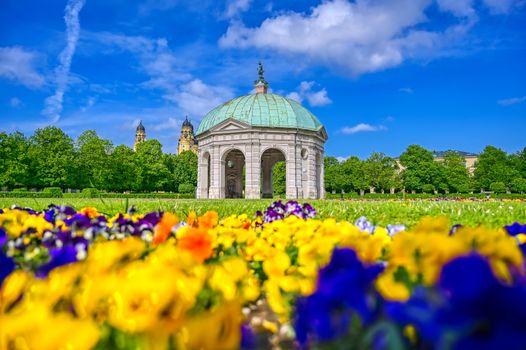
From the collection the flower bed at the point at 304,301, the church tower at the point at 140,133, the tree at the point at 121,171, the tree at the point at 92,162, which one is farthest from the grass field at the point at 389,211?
the church tower at the point at 140,133

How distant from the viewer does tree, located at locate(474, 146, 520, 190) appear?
64.1 m

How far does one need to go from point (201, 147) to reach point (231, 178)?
5.93m

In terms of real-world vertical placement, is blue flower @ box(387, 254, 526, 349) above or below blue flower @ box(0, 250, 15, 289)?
above

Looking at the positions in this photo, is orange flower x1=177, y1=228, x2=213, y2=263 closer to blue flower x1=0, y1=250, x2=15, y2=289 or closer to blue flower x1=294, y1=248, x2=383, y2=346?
blue flower x1=0, y1=250, x2=15, y2=289

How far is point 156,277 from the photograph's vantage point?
1414 millimetres

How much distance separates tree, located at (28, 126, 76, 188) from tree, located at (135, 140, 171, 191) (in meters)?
10.0

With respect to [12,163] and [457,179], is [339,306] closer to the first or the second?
[12,163]

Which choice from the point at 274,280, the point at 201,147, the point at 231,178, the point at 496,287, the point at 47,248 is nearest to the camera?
the point at 496,287

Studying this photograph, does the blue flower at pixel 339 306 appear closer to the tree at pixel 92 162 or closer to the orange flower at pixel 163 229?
the orange flower at pixel 163 229

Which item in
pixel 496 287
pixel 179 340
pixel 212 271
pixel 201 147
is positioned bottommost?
pixel 179 340

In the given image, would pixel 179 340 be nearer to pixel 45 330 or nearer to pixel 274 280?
pixel 45 330

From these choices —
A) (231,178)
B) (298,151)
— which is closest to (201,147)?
(231,178)

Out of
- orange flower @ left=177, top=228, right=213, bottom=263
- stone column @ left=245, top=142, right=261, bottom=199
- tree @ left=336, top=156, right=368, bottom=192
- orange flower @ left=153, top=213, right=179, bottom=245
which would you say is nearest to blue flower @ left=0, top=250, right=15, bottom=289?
orange flower @ left=177, top=228, right=213, bottom=263

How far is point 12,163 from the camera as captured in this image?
43500 mm
